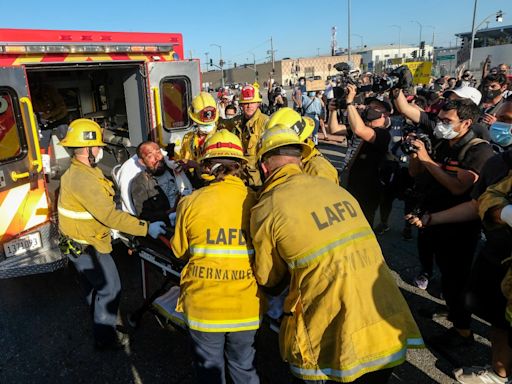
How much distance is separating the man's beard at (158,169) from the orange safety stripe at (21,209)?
1137 mm

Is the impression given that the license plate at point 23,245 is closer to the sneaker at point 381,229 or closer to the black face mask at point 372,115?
the black face mask at point 372,115

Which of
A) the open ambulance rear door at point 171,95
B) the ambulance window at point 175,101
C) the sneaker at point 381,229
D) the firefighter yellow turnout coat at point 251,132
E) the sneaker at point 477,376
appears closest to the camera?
the sneaker at point 477,376

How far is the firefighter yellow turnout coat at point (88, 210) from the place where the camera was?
280 cm

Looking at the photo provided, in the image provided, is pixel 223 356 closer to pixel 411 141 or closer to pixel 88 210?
pixel 88 210

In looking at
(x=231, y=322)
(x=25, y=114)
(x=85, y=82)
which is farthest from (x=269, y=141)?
(x=85, y=82)

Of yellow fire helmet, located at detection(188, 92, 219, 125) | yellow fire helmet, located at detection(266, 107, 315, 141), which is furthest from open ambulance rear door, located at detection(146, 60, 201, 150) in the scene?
yellow fire helmet, located at detection(266, 107, 315, 141)

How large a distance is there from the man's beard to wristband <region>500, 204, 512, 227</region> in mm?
2772

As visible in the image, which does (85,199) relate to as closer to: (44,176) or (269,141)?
(44,176)

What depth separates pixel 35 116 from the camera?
4363mm

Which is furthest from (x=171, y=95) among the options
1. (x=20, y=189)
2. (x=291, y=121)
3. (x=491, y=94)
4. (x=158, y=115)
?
(x=491, y=94)

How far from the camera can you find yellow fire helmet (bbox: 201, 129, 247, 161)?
85.5 inches

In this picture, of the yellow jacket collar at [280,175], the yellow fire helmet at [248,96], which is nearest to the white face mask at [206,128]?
the yellow fire helmet at [248,96]

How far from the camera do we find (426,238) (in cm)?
365

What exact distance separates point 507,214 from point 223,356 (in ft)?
5.49
